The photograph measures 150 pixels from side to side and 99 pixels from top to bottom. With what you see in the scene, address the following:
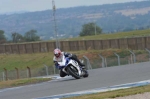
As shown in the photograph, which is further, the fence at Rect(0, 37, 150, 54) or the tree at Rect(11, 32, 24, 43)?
the tree at Rect(11, 32, 24, 43)

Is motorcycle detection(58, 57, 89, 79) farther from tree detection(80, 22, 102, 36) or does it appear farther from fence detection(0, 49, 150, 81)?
tree detection(80, 22, 102, 36)

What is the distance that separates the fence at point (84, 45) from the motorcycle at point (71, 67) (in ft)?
134

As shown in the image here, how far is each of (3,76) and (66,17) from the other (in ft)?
421

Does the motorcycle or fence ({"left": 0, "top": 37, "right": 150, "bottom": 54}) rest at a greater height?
the motorcycle

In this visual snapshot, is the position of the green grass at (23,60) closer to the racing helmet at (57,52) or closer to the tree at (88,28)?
the tree at (88,28)

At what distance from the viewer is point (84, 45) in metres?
76.0

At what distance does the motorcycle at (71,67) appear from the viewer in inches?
890

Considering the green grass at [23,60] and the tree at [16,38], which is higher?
the tree at [16,38]

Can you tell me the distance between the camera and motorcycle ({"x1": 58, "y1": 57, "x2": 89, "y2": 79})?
22.6m

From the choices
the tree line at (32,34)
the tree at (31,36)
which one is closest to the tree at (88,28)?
the tree line at (32,34)

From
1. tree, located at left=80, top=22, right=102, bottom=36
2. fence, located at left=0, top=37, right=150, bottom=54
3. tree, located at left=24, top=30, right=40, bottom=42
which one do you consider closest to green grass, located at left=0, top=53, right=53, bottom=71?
fence, located at left=0, top=37, right=150, bottom=54

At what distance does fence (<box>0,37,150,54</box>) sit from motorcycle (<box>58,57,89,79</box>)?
40825 mm

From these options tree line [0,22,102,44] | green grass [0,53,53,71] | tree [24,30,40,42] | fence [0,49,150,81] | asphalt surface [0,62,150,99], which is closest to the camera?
asphalt surface [0,62,150,99]

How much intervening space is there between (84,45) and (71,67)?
5329 cm
